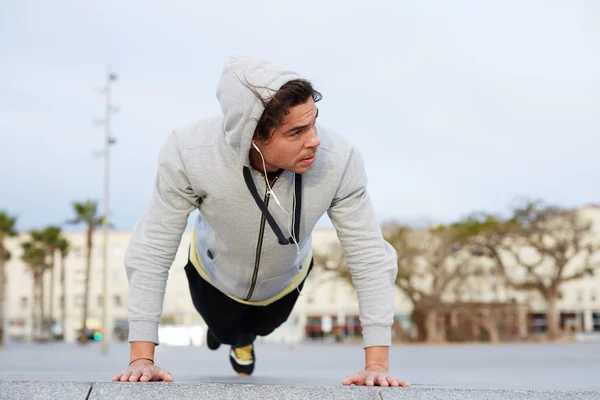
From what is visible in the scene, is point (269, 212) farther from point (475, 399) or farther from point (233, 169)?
point (475, 399)

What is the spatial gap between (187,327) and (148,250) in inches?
2498

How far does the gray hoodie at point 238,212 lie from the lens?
3.14 meters

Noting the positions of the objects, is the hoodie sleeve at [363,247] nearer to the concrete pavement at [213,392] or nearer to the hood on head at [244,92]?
the hood on head at [244,92]

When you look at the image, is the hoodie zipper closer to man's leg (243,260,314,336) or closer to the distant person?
the distant person

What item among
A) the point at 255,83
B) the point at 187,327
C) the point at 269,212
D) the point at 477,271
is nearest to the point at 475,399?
the point at 269,212

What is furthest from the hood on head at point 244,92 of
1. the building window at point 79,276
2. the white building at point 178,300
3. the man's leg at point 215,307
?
the building window at point 79,276

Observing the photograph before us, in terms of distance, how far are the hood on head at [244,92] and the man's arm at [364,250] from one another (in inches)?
20.7

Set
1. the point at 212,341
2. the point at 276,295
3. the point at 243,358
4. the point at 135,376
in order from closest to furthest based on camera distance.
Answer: the point at 135,376, the point at 276,295, the point at 243,358, the point at 212,341

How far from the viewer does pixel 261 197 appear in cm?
319

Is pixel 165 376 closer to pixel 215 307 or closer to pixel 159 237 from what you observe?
pixel 159 237

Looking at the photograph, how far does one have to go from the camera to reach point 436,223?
39500mm

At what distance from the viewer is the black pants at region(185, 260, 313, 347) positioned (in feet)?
13.6

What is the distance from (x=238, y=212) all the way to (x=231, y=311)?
3.73ft

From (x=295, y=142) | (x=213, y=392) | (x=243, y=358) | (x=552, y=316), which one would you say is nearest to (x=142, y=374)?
(x=213, y=392)
